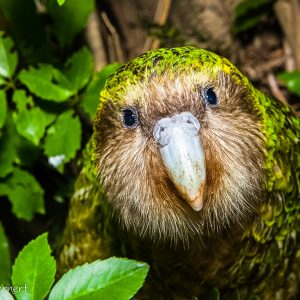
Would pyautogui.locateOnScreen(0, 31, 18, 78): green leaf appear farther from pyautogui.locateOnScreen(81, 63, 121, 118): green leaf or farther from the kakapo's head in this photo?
the kakapo's head

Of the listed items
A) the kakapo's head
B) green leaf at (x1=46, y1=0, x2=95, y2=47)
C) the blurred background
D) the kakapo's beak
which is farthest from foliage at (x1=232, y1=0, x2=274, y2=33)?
the kakapo's beak

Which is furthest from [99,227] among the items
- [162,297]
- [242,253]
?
[242,253]

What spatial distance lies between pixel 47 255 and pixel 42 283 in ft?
0.25

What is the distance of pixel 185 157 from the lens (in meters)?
1.87

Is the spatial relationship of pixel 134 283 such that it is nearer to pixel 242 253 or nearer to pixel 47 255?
pixel 47 255

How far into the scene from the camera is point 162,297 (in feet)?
8.27

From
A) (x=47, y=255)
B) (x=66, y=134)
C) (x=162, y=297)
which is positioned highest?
(x=66, y=134)

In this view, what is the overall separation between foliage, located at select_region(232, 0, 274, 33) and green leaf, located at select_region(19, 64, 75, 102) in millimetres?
1110

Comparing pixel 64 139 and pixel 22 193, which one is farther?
pixel 22 193

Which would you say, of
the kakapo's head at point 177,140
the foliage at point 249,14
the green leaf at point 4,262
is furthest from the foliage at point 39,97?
the foliage at point 249,14

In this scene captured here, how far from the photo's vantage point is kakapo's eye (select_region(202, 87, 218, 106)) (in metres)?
2.02

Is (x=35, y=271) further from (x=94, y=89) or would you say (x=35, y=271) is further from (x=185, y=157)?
(x=94, y=89)

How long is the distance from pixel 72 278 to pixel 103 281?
8 centimetres

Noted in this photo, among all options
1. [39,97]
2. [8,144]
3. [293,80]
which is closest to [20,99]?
[39,97]
